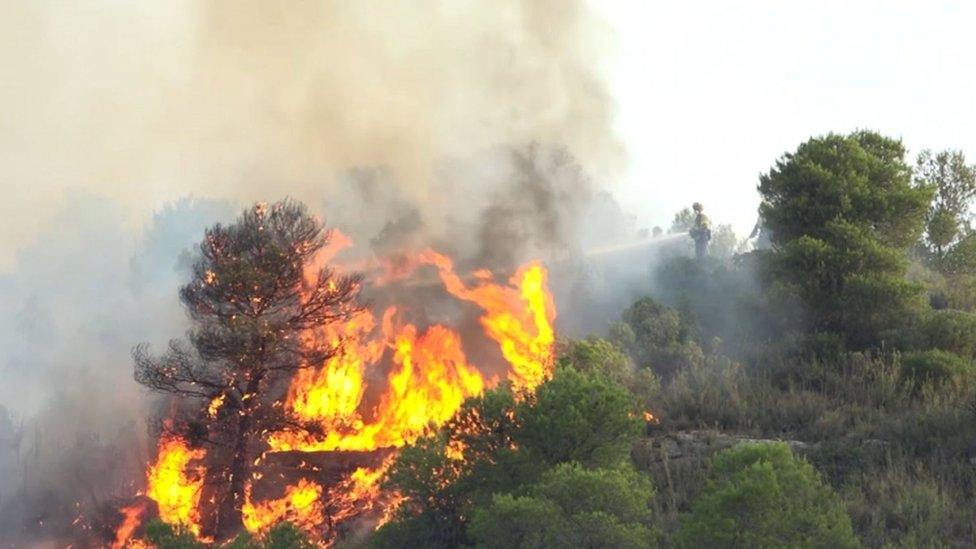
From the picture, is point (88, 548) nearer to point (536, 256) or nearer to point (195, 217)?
point (536, 256)

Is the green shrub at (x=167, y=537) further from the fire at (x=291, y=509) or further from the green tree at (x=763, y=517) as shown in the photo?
the fire at (x=291, y=509)

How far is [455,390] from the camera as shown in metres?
25.0

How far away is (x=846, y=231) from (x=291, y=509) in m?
19.2

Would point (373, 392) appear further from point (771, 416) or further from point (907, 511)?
point (907, 511)

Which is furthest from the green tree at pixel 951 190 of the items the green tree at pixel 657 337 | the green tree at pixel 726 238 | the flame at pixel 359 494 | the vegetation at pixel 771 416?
the green tree at pixel 726 238

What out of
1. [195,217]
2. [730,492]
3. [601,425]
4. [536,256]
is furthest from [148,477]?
[195,217]

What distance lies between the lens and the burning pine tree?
21031mm

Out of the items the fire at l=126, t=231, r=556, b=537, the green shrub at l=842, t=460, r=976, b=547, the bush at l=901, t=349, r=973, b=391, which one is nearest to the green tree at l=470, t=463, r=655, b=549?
the green shrub at l=842, t=460, r=976, b=547

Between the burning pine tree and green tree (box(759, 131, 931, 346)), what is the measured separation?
14492 mm

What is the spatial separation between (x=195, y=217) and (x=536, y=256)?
47.2m

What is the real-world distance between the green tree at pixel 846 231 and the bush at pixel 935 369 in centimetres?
376

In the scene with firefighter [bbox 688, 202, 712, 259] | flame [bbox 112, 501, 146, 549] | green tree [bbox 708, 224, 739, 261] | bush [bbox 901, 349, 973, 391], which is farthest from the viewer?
green tree [bbox 708, 224, 739, 261]

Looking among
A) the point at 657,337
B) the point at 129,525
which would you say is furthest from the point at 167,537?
the point at 657,337

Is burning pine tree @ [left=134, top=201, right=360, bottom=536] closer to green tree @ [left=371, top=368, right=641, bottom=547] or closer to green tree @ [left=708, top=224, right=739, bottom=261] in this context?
green tree @ [left=371, top=368, right=641, bottom=547]
